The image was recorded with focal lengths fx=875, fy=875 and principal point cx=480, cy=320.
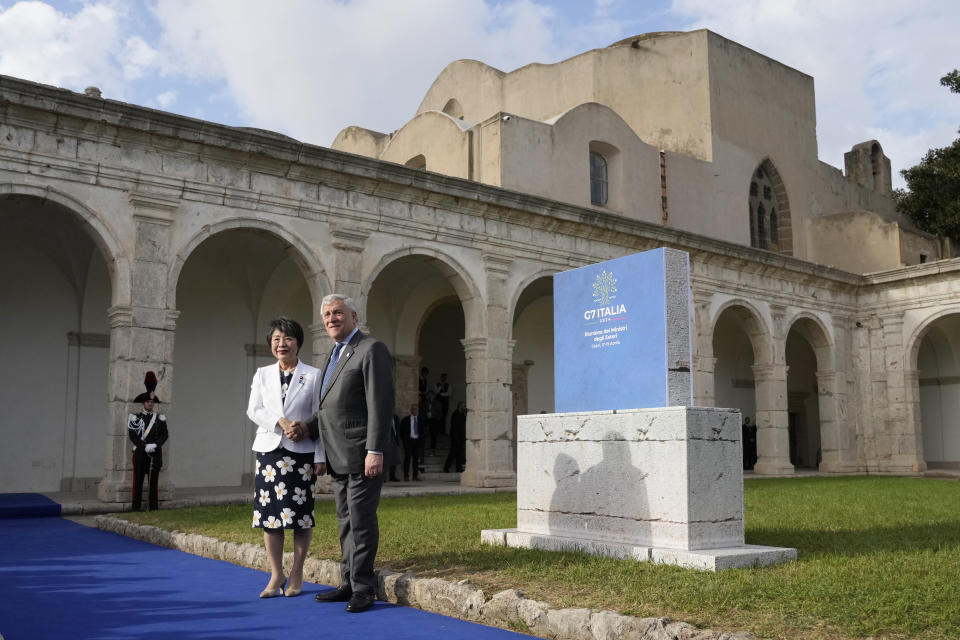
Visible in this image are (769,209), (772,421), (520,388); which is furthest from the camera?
(769,209)

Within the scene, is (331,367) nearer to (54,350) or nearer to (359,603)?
(359,603)

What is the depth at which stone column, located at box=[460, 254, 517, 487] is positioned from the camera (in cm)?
1420

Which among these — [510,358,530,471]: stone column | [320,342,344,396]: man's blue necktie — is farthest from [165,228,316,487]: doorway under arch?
[320,342,344,396]: man's blue necktie

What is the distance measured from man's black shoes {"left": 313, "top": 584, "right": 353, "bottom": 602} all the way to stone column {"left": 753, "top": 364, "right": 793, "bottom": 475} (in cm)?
1585

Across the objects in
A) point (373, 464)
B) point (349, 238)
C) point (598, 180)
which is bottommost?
point (373, 464)

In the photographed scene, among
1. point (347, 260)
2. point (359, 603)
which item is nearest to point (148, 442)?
point (347, 260)

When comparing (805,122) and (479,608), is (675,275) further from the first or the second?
(805,122)

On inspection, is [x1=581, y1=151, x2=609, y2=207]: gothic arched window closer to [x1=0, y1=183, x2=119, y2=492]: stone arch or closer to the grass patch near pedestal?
[x1=0, y1=183, x2=119, y2=492]: stone arch

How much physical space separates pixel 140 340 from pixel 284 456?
22.3 ft

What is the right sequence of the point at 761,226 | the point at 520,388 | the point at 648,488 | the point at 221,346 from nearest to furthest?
the point at 648,488
the point at 221,346
the point at 520,388
the point at 761,226

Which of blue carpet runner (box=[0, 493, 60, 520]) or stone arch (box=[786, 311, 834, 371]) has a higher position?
stone arch (box=[786, 311, 834, 371])

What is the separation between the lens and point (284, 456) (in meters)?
5.00

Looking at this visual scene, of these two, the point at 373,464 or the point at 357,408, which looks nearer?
the point at 373,464

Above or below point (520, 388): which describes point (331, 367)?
below
